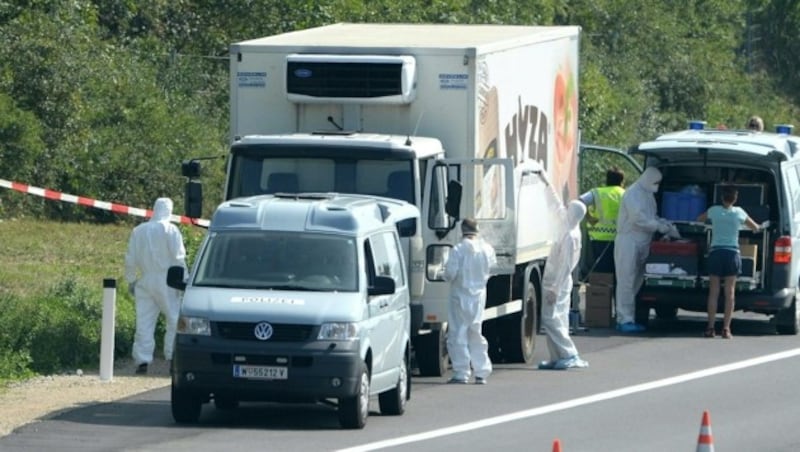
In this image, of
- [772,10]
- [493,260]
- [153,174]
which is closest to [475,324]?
[493,260]

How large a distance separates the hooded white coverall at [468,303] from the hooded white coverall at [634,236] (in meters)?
4.94

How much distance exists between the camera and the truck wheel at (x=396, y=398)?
17031 millimetres

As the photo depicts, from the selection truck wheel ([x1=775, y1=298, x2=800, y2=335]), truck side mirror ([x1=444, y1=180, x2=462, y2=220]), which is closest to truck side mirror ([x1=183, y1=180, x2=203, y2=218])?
truck side mirror ([x1=444, y1=180, x2=462, y2=220])

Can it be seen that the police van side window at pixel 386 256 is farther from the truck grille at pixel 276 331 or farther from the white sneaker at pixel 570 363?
the white sneaker at pixel 570 363

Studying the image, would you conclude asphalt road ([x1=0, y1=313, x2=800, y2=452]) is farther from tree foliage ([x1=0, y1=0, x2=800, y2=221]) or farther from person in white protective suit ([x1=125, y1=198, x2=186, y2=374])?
tree foliage ([x1=0, y1=0, x2=800, y2=221])

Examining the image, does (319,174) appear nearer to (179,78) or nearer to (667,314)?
(667,314)

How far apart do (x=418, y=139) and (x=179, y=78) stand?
16.0 metres

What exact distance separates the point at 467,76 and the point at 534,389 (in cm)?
315

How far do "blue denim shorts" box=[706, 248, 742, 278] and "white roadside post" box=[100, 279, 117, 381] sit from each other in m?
7.61

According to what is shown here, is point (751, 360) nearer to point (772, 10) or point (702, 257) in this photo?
point (702, 257)

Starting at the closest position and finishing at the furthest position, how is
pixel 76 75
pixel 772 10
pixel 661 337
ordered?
pixel 661 337, pixel 76 75, pixel 772 10

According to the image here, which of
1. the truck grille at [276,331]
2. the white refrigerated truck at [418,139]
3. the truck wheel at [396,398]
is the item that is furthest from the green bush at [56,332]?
the truck wheel at [396,398]

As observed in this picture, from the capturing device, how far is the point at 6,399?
58.0 feet

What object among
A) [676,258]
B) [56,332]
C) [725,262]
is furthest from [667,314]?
[56,332]
